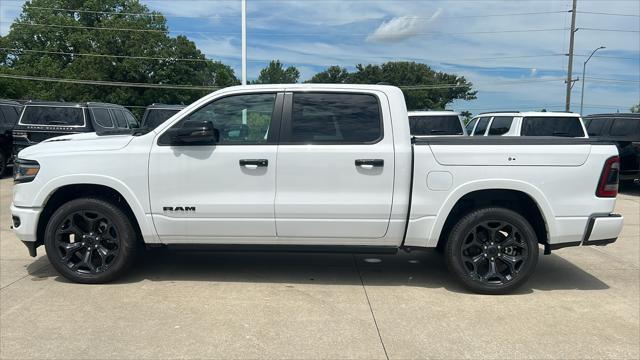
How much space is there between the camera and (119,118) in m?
13.1

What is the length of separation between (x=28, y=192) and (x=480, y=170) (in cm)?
419

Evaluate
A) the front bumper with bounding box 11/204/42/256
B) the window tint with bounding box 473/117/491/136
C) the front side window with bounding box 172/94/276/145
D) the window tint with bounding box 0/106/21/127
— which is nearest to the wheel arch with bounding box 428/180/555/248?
the front side window with bounding box 172/94/276/145

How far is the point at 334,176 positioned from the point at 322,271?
132 cm

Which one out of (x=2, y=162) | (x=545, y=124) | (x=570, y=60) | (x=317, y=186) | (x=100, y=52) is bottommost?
(x=2, y=162)

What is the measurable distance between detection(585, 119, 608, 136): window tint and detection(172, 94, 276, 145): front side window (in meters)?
11.7

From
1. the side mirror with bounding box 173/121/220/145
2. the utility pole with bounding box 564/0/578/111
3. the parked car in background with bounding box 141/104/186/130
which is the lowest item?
the side mirror with bounding box 173/121/220/145

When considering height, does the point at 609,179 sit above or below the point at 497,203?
above

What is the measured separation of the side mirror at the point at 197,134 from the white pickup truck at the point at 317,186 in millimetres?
12

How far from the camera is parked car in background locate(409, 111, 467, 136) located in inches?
460

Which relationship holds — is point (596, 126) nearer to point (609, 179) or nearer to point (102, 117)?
point (609, 179)

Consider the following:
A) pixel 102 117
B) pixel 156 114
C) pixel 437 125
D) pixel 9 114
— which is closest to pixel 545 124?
pixel 437 125

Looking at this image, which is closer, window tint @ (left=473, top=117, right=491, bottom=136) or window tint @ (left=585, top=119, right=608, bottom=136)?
window tint @ (left=473, top=117, right=491, bottom=136)

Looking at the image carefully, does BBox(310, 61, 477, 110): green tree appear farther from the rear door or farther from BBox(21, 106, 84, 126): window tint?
the rear door

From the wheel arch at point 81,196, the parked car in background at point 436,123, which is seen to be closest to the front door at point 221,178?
the wheel arch at point 81,196
